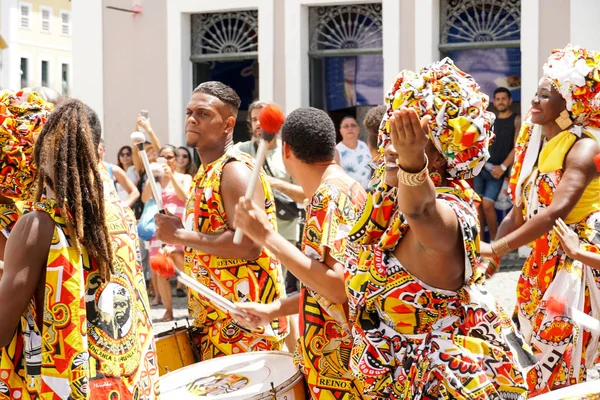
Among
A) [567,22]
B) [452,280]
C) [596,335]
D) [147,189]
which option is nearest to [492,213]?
[567,22]

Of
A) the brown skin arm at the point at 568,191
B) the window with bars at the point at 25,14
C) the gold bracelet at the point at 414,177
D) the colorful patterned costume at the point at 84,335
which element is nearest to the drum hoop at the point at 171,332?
the colorful patterned costume at the point at 84,335

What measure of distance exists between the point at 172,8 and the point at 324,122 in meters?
10.6

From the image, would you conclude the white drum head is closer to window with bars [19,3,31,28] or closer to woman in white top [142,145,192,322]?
woman in white top [142,145,192,322]

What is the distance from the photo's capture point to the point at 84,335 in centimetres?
319

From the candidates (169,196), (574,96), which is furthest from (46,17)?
(574,96)

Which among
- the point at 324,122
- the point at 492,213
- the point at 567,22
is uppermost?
the point at 567,22

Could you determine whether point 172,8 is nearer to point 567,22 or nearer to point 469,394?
point 567,22

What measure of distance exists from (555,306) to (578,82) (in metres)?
1.15

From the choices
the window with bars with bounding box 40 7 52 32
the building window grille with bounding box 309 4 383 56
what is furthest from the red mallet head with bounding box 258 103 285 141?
the window with bars with bounding box 40 7 52 32

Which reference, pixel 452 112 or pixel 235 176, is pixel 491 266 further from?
pixel 452 112

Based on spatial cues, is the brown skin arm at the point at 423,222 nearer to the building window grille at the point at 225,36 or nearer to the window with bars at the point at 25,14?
the building window grille at the point at 225,36

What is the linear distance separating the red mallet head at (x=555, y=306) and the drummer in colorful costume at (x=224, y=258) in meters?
1.35

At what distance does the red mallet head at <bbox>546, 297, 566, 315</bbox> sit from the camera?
502cm

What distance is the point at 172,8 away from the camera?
46.7ft
